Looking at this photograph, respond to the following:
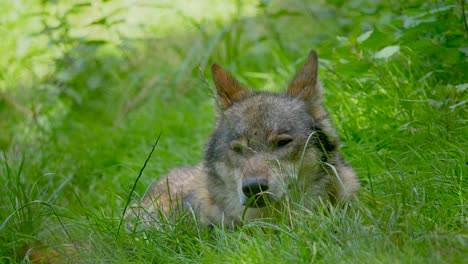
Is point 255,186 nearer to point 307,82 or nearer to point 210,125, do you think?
point 307,82

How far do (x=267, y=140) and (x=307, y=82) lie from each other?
64 cm

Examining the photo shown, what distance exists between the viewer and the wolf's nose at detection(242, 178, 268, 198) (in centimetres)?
420

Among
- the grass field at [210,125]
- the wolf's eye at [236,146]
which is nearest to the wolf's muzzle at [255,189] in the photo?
the grass field at [210,125]

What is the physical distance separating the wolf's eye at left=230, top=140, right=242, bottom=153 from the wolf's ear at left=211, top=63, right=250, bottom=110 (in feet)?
1.49

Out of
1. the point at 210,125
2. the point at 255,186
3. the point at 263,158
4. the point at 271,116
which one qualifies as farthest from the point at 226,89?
the point at 210,125

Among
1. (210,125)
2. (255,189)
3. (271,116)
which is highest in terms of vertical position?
(271,116)

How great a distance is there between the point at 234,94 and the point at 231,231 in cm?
101

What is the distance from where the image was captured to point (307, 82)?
16.0 feet

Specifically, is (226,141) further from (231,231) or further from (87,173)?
(87,173)

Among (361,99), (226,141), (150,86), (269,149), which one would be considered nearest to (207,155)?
(226,141)

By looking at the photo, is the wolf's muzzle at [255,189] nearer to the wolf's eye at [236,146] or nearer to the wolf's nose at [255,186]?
the wolf's nose at [255,186]

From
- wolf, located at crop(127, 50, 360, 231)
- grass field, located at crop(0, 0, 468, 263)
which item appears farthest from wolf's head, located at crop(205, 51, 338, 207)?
grass field, located at crop(0, 0, 468, 263)

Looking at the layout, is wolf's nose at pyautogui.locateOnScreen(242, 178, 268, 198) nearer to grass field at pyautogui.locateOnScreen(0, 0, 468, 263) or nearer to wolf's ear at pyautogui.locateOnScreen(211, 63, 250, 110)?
grass field at pyautogui.locateOnScreen(0, 0, 468, 263)

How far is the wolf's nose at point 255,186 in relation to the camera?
13.8ft
